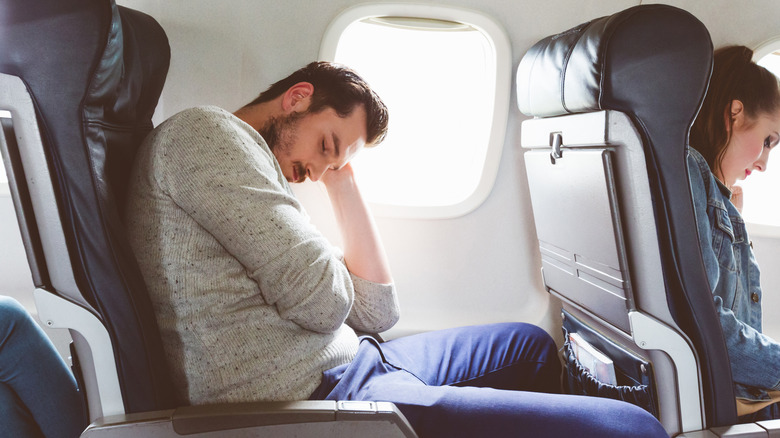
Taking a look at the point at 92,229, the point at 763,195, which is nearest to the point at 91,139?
the point at 92,229

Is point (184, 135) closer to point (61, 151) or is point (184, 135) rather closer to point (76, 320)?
point (61, 151)

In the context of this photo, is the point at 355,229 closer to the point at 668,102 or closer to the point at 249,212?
the point at 249,212

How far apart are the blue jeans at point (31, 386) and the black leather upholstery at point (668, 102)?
4.41 feet

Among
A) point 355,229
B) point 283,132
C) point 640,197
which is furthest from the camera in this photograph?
point 355,229

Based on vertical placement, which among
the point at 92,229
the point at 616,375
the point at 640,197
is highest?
the point at 92,229

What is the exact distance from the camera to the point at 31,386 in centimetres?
131

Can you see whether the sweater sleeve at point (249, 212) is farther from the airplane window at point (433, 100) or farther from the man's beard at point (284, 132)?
the airplane window at point (433, 100)

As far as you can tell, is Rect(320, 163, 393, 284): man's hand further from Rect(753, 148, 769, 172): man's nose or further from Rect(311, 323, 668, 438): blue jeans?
Rect(753, 148, 769, 172): man's nose

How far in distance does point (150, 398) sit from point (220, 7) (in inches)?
52.1

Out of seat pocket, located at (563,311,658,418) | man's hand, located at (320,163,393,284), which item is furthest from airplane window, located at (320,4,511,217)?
seat pocket, located at (563,311,658,418)

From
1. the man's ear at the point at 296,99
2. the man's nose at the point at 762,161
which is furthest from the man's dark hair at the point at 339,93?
the man's nose at the point at 762,161

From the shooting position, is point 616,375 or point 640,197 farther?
point 616,375

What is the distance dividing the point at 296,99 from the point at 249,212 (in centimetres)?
54

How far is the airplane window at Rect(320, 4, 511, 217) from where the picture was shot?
6.64ft
